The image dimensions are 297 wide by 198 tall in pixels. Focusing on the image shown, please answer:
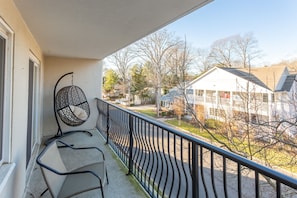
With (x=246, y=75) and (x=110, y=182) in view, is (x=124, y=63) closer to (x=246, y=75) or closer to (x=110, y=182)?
(x=246, y=75)

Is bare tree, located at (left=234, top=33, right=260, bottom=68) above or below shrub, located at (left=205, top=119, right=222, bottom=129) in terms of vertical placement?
above

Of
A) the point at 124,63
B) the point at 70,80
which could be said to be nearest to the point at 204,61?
the point at 70,80

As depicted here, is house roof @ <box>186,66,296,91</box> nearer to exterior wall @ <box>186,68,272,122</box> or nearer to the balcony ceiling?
exterior wall @ <box>186,68,272,122</box>

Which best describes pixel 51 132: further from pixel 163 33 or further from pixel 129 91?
pixel 129 91

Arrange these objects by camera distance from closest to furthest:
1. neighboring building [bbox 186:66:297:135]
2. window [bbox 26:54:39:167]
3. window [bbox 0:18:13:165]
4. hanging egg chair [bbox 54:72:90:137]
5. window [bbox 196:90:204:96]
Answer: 1. window [bbox 0:18:13:165]
2. window [bbox 26:54:39:167]
3. hanging egg chair [bbox 54:72:90:137]
4. neighboring building [bbox 186:66:297:135]
5. window [bbox 196:90:204:96]

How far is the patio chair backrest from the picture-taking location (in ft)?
5.36

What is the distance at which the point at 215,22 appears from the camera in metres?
11.4

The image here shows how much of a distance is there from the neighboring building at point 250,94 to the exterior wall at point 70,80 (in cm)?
535

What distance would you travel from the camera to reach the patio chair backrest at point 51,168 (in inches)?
64.3

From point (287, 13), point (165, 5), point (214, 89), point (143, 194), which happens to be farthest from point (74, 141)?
point (287, 13)

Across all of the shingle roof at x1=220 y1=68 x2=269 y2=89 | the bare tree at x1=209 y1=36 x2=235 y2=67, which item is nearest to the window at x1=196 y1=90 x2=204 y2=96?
the bare tree at x1=209 y1=36 x2=235 y2=67

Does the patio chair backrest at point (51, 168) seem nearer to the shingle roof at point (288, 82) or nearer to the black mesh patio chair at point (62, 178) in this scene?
the black mesh patio chair at point (62, 178)

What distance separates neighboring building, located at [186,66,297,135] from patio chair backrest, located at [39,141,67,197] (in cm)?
603

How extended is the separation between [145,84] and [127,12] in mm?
15533
